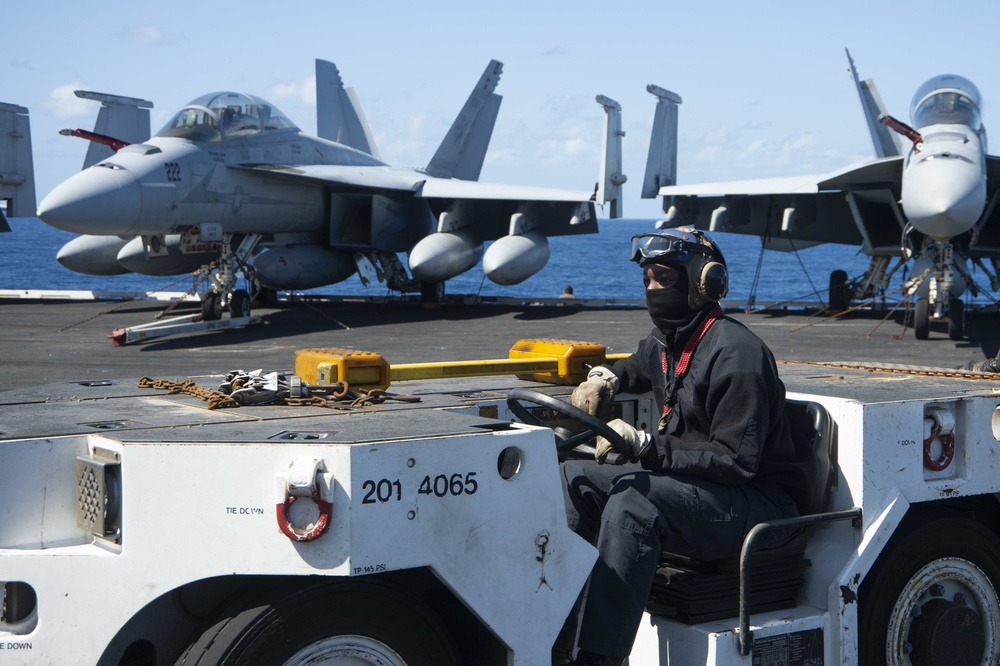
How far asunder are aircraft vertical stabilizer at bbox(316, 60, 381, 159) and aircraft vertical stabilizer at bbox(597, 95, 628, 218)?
29.3ft

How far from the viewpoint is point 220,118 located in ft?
68.9

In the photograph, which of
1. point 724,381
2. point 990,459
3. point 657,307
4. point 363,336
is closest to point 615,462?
point 724,381

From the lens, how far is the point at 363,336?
19.1 metres

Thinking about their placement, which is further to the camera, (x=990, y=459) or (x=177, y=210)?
(x=177, y=210)

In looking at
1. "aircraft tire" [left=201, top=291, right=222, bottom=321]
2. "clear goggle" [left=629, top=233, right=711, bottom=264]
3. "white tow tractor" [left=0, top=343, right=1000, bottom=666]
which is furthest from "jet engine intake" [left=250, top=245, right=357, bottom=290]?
"clear goggle" [left=629, top=233, right=711, bottom=264]

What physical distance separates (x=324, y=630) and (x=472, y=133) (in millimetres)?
29712

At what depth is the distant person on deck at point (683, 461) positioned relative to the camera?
3.59 metres

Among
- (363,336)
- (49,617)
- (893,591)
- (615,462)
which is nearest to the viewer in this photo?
(49,617)

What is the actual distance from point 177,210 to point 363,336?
3977mm

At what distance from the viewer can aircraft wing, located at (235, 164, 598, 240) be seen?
23969 mm

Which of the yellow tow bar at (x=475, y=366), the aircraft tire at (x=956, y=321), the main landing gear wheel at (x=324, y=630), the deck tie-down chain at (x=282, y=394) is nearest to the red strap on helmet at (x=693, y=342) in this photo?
the yellow tow bar at (x=475, y=366)

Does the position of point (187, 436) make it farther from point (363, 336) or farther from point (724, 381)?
point (363, 336)

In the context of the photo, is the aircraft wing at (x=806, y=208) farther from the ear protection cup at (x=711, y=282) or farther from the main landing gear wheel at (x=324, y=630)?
the main landing gear wheel at (x=324, y=630)

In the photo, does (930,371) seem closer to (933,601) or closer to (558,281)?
(933,601)
